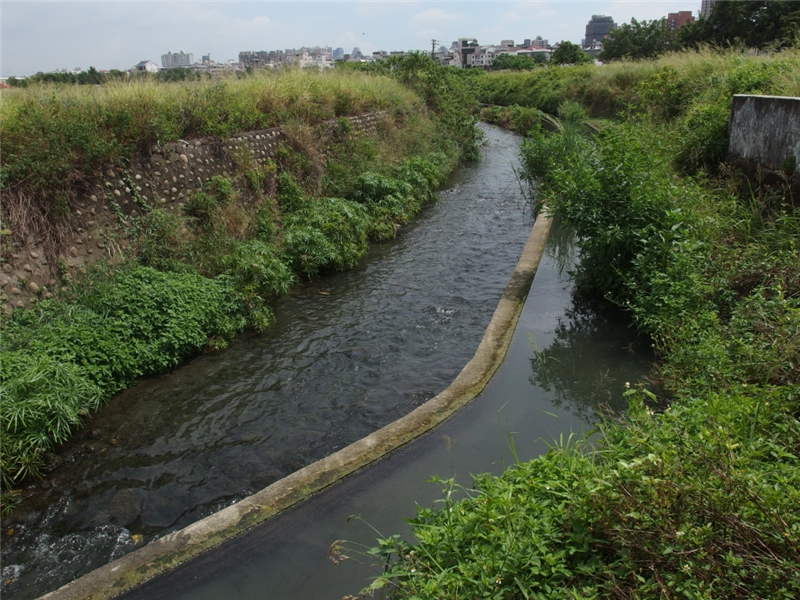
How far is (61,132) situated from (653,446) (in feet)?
23.2

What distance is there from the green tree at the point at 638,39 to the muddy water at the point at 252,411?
143ft

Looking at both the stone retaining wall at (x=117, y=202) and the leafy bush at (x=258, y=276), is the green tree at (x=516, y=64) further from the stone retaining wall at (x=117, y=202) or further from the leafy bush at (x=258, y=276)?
the leafy bush at (x=258, y=276)

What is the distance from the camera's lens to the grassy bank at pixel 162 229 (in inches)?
197

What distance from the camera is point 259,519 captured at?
3.81m

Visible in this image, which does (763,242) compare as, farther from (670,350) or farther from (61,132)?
(61,132)

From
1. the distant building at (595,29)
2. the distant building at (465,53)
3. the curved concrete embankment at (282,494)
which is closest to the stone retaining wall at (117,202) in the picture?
the curved concrete embankment at (282,494)

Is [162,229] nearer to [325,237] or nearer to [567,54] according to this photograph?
[325,237]

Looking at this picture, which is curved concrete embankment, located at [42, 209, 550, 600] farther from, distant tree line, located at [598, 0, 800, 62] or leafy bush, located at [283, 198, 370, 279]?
distant tree line, located at [598, 0, 800, 62]

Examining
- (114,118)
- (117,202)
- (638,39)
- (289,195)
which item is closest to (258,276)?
(117,202)

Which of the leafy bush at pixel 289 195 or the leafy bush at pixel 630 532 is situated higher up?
the leafy bush at pixel 289 195

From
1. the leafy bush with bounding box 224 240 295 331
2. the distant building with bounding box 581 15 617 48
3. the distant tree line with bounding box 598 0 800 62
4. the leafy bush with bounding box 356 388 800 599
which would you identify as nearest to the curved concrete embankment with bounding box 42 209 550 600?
the leafy bush with bounding box 356 388 800 599

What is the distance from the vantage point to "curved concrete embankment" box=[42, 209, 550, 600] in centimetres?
339

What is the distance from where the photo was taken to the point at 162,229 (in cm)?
764

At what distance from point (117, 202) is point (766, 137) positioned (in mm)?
8398
